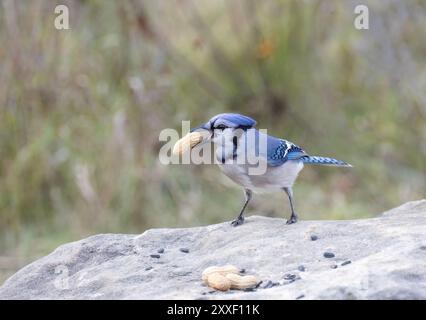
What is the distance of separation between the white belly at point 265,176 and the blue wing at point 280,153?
34 millimetres

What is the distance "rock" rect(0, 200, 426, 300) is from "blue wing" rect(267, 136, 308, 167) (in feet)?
1.09

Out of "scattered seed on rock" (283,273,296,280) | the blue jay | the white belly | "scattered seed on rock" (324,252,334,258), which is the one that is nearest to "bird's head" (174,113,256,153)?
the blue jay

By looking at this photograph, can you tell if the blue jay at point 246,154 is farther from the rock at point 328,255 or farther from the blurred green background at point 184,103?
the blurred green background at point 184,103

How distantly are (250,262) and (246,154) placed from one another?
3.15ft

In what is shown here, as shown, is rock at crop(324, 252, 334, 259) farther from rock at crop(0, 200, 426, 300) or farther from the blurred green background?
the blurred green background

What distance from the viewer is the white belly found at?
4996mm

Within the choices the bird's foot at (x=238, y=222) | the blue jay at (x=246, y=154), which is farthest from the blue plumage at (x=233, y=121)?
the bird's foot at (x=238, y=222)

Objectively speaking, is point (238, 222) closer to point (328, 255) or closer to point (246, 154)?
point (246, 154)

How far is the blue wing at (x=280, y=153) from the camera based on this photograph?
510 cm

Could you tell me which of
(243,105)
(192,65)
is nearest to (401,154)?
(243,105)

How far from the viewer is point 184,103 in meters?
8.51

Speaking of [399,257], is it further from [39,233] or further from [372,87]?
[372,87]

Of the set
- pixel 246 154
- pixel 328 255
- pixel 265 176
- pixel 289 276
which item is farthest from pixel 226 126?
pixel 289 276
